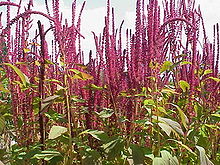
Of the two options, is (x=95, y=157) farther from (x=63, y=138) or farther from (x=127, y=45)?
(x=127, y=45)

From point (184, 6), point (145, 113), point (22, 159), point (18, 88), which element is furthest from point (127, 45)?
point (22, 159)

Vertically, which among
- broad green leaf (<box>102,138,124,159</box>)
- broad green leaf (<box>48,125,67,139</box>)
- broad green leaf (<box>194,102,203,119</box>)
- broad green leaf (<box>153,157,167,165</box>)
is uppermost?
broad green leaf (<box>194,102,203,119</box>)

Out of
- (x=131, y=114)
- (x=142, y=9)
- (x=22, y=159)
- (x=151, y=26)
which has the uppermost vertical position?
(x=142, y=9)

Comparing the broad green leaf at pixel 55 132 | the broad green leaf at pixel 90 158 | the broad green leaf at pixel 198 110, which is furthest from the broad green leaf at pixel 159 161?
the broad green leaf at pixel 198 110

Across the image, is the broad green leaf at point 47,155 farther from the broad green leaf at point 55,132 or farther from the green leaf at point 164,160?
the green leaf at point 164,160

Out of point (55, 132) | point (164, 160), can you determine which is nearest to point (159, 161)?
point (164, 160)

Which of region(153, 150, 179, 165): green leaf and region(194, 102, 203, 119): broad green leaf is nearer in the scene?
→ region(153, 150, 179, 165): green leaf

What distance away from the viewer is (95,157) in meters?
2.27

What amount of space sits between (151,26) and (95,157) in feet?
3.13

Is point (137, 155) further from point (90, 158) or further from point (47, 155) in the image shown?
point (47, 155)

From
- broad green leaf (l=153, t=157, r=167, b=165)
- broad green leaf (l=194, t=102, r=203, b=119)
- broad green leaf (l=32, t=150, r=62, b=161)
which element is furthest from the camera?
broad green leaf (l=194, t=102, r=203, b=119)

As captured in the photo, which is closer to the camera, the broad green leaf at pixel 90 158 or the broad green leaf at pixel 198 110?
the broad green leaf at pixel 90 158

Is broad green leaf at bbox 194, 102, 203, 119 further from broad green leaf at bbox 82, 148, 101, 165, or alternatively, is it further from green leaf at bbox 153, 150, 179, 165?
broad green leaf at bbox 82, 148, 101, 165

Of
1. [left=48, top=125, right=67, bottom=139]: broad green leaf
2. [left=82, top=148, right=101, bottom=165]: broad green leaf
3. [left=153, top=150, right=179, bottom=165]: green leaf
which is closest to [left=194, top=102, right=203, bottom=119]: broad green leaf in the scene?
[left=153, top=150, right=179, bottom=165]: green leaf
